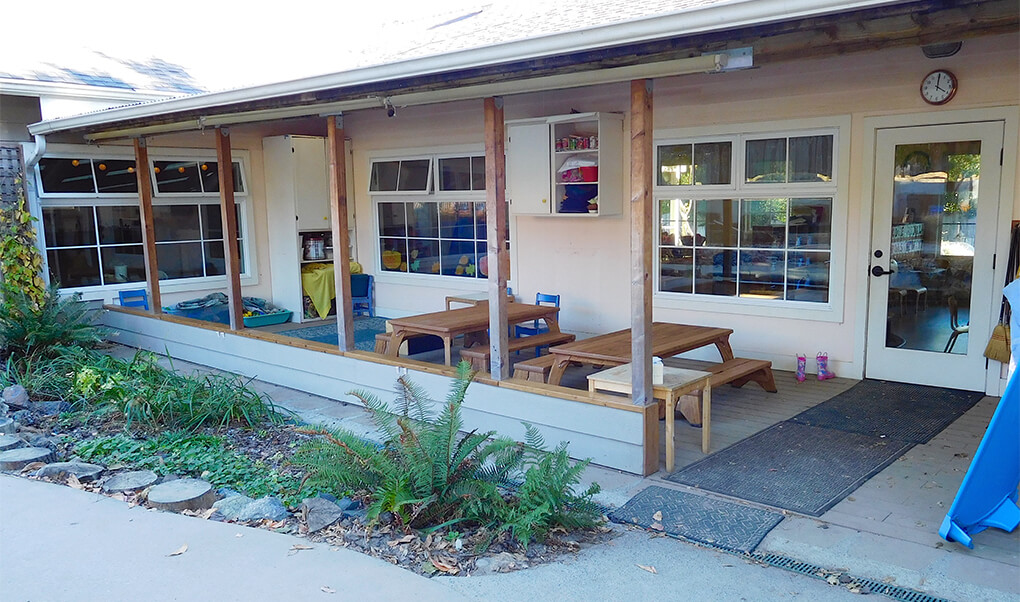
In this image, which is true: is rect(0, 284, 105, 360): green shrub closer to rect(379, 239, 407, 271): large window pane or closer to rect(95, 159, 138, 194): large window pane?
rect(95, 159, 138, 194): large window pane

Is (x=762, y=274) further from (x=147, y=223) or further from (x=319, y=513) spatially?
(x=147, y=223)

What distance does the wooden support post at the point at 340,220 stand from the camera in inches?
227

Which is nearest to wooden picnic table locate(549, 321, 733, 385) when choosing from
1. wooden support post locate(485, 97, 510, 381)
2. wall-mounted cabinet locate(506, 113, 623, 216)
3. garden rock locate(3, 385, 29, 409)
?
wooden support post locate(485, 97, 510, 381)

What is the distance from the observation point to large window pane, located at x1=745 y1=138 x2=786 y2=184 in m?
6.07

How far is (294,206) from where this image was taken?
937 cm

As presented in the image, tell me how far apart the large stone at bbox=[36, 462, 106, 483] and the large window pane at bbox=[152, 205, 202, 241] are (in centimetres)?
522

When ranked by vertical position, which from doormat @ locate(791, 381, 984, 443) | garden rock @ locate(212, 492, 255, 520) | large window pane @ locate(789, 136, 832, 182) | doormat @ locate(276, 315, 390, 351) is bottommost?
garden rock @ locate(212, 492, 255, 520)

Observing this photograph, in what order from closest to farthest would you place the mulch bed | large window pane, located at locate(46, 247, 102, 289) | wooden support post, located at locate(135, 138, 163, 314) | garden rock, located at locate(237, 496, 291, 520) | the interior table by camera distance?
the mulch bed < garden rock, located at locate(237, 496, 291, 520) < the interior table < wooden support post, located at locate(135, 138, 163, 314) < large window pane, located at locate(46, 247, 102, 289)

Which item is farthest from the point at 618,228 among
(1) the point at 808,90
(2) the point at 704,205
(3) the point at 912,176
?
(3) the point at 912,176

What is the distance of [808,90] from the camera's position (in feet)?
19.2

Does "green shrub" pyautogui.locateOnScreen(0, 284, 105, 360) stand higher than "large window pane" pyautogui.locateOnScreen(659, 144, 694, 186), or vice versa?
"large window pane" pyautogui.locateOnScreen(659, 144, 694, 186)

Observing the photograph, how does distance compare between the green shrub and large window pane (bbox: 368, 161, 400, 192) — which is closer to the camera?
the green shrub

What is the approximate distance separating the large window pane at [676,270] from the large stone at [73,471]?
4701mm

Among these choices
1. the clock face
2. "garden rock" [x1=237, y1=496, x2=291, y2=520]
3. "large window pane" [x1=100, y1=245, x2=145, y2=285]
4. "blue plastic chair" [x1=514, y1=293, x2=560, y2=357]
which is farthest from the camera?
"large window pane" [x1=100, y1=245, x2=145, y2=285]
